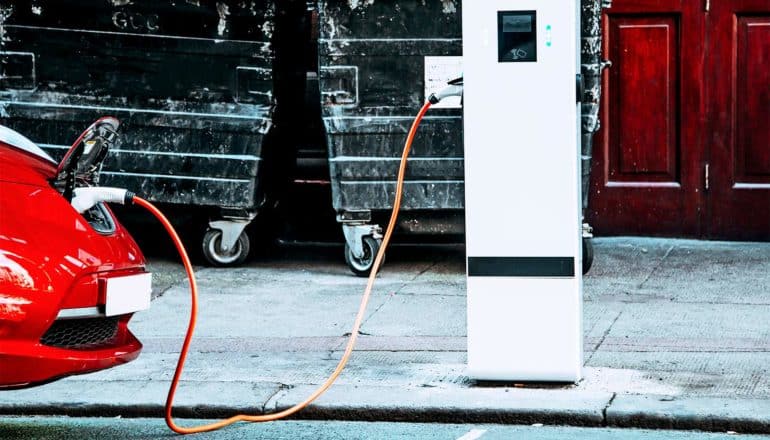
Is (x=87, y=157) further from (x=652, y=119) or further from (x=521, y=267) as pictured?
(x=652, y=119)

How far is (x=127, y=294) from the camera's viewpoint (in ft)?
15.5

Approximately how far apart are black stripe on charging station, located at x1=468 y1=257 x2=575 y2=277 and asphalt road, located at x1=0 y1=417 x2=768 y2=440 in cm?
63

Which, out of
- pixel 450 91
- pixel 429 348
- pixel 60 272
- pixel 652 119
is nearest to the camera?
pixel 60 272

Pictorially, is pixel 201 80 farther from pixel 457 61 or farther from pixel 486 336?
pixel 486 336

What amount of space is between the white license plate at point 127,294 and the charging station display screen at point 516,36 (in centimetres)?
166

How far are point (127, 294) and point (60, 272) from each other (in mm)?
371

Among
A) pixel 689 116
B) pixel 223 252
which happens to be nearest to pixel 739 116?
pixel 689 116

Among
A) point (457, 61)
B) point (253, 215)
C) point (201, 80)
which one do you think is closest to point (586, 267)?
point (457, 61)

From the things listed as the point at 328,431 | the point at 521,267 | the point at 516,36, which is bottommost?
the point at 328,431

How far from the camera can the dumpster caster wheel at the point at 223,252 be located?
8.75 metres

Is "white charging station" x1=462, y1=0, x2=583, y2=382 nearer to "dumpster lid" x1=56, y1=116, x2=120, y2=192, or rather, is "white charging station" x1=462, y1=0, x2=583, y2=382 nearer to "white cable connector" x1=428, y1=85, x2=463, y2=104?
"white cable connector" x1=428, y1=85, x2=463, y2=104

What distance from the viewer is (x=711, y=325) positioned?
688 centimetres

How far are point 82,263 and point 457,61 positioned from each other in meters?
4.11

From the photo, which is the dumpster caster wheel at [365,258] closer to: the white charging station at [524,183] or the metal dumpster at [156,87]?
the metal dumpster at [156,87]
